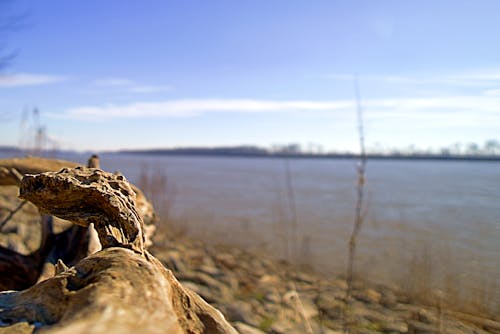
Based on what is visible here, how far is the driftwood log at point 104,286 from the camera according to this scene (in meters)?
1.28

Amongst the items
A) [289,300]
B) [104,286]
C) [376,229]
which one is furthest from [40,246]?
[376,229]

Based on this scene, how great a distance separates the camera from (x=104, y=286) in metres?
1.40

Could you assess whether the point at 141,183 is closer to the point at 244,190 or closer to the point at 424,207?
the point at 424,207

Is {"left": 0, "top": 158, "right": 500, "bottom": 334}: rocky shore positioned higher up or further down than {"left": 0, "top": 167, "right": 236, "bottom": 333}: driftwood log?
further down

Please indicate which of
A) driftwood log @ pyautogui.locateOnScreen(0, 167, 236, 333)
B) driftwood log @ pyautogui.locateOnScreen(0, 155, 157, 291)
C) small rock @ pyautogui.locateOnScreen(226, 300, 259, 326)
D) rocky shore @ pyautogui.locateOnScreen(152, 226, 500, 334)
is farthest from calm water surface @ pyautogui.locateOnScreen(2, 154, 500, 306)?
driftwood log @ pyautogui.locateOnScreen(0, 167, 236, 333)

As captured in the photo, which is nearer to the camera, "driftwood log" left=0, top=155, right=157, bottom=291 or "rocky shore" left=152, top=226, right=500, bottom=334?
"driftwood log" left=0, top=155, right=157, bottom=291

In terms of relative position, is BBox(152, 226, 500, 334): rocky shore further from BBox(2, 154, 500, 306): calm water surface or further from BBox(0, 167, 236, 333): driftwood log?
BBox(0, 167, 236, 333): driftwood log

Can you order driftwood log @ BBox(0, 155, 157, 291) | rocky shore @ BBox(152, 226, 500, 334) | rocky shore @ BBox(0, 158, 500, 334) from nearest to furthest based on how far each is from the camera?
1. driftwood log @ BBox(0, 155, 157, 291)
2. rocky shore @ BBox(0, 158, 500, 334)
3. rocky shore @ BBox(152, 226, 500, 334)

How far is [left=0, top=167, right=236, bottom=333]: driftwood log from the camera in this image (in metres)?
1.28

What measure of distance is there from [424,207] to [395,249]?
578cm

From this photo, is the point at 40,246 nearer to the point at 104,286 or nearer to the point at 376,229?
the point at 104,286

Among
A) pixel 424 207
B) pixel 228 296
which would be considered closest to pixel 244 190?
pixel 424 207

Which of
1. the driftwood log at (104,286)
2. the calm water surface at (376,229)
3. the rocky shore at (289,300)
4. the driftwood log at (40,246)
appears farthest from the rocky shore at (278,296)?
the driftwood log at (104,286)

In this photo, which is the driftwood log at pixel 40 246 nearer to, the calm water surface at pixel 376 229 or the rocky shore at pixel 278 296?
the rocky shore at pixel 278 296
